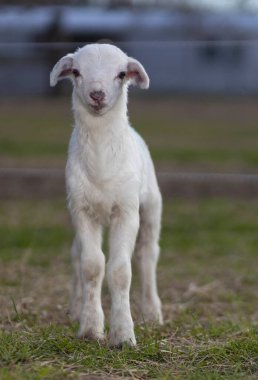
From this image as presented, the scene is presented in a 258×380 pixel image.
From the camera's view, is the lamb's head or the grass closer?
the grass

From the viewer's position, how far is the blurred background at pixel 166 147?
289 inches

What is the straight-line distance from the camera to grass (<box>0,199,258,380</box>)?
14.8 feet

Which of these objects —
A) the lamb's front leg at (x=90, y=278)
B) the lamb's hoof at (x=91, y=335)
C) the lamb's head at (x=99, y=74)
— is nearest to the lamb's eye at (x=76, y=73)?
the lamb's head at (x=99, y=74)

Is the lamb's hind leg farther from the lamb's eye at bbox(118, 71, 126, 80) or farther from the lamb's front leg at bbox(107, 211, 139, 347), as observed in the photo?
the lamb's eye at bbox(118, 71, 126, 80)

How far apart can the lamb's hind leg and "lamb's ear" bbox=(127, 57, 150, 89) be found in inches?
35.5

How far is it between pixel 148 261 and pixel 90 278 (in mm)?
934

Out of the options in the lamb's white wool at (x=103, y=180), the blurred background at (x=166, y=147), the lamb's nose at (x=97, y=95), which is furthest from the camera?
the blurred background at (x=166, y=147)

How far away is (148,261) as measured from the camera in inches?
234

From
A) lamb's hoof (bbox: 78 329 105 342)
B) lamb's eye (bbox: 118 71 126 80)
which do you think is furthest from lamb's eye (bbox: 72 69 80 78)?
lamb's hoof (bbox: 78 329 105 342)

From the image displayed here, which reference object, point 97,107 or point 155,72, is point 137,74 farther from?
point 155,72

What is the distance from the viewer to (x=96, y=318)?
16.5 feet

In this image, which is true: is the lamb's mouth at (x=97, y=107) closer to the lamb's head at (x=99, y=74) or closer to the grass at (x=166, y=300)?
the lamb's head at (x=99, y=74)

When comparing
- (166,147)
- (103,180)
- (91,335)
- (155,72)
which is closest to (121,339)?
(91,335)

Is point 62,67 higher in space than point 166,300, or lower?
higher
